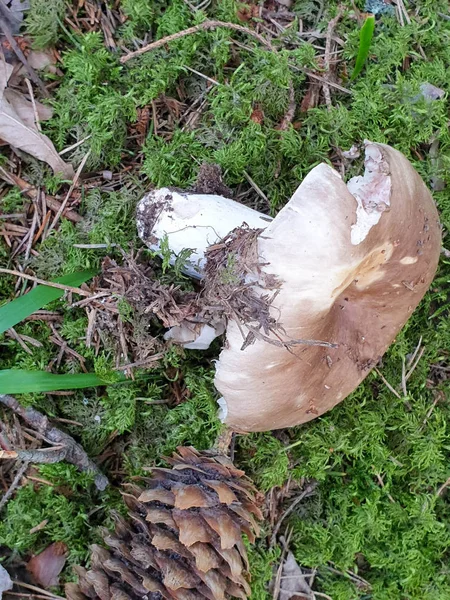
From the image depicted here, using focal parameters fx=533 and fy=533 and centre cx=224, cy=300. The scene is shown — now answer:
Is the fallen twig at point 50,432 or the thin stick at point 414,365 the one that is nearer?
the fallen twig at point 50,432

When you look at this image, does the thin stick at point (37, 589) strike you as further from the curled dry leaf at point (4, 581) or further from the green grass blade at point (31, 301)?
the green grass blade at point (31, 301)

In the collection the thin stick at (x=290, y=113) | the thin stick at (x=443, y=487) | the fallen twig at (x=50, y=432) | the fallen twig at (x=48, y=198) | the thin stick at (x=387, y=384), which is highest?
the thin stick at (x=290, y=113)

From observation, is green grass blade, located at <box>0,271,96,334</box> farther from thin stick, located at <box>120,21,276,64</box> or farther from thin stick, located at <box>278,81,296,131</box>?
thin stick, located at <box>278,81,296,131</box>

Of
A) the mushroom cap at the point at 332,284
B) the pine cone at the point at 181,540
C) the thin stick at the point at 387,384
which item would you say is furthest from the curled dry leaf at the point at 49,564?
the thin stick at the point at 387,384

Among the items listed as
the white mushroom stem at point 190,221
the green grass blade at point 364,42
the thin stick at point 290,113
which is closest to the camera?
the white mushroom stem at point 190,221

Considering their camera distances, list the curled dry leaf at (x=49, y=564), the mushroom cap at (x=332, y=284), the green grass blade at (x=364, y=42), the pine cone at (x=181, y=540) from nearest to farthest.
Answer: the mushroom cap at (x=332, y=284) < the pine cone at (x=181, y=540) < the green grass blade at (x=364, y=42) < the curled dry leaf at (x=49, y=564)

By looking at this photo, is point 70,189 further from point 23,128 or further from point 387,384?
point 387,384

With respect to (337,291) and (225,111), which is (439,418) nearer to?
(337,291)

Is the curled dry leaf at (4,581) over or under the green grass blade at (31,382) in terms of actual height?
under
